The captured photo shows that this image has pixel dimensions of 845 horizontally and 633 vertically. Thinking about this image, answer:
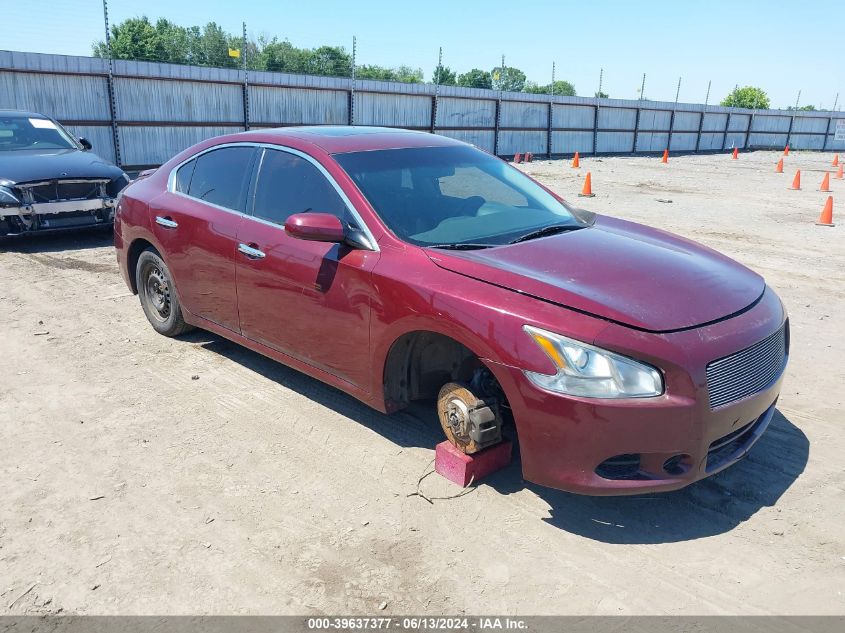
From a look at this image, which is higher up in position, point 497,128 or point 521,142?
point 497,128

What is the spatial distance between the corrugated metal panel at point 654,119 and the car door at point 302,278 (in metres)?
34.1

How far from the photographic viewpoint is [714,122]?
4022 cm

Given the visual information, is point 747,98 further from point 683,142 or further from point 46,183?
point 46,183

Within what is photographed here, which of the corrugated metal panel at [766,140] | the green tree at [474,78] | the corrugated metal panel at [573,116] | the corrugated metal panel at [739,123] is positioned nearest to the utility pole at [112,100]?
the corrugated metal panel at [573,116]

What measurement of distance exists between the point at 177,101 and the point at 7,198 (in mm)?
10795

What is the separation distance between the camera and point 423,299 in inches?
133

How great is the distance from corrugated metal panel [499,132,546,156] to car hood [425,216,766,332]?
25.3 meters

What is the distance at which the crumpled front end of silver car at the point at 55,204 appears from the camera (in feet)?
27.2

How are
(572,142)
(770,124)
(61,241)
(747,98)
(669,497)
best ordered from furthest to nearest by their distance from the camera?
(747,98)
(770,124)
(572,142)
(61,241)
(669,497)

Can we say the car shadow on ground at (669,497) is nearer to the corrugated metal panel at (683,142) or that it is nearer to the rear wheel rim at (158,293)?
the rear wheel rim at (158,293)

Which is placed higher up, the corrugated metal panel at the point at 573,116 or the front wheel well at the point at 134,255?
the corrugated metal panel at the point at 573,116

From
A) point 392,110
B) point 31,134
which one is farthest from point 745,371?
point 392,110

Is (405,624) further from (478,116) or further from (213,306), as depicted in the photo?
(478,116)

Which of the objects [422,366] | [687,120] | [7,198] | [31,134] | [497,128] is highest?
[687,120]
